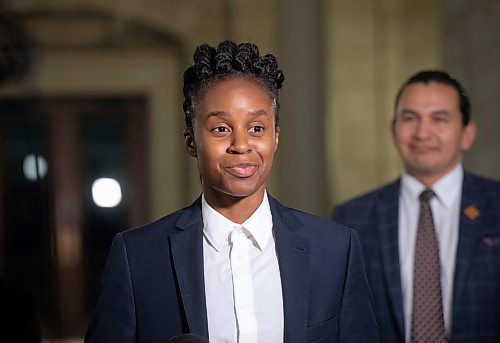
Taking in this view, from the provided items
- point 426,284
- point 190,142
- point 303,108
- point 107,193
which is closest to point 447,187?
point 426,284

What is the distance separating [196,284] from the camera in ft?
5.48

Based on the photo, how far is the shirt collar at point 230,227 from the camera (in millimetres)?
1718

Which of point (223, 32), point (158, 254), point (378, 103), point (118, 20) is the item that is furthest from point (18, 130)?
point (158, 254)

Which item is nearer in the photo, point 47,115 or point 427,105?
point 427,105

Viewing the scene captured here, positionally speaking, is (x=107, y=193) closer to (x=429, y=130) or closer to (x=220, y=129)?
(x=429, y=130)

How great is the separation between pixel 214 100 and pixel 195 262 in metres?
0.28

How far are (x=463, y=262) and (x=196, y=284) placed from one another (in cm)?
110

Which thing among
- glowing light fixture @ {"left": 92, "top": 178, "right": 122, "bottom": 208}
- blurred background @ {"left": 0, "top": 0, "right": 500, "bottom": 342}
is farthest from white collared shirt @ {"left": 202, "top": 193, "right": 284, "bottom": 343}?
glowing light fixture @ {"left": 92, "top": 178, "right": 122, "bottom": 208}

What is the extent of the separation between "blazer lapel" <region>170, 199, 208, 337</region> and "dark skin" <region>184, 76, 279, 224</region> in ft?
0.30

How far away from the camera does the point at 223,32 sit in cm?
653

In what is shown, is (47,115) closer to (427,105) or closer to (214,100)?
(427,105)

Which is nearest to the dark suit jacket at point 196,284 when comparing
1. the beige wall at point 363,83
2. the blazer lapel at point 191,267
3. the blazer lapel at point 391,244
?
the blazer lapel at point 191,267

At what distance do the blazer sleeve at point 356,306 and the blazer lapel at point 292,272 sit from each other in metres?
0.09

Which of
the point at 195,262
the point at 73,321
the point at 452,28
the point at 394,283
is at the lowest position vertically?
the point at 73,321
